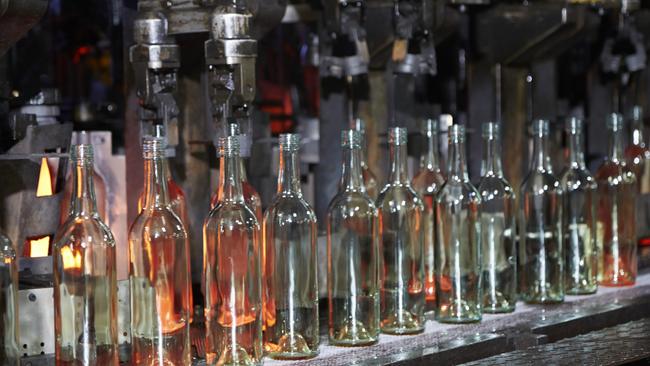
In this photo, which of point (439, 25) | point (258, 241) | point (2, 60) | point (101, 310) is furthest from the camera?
point (439, 25)

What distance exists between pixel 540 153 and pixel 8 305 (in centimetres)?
117

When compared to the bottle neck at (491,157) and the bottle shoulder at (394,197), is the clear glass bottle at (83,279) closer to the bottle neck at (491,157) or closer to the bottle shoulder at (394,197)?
the bottle shoulder at (394,197)

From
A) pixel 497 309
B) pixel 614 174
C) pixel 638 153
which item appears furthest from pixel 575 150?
pixel 638 153

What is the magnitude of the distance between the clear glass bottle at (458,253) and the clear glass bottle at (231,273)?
52cm

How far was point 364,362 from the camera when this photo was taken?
1993mm

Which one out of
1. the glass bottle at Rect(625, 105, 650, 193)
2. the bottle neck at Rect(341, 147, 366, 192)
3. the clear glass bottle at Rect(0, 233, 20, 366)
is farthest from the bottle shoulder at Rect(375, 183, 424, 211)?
the glass bottle at Rect(625, 105, 650, 193)

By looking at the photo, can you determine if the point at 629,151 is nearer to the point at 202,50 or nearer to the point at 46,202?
the point at 202,50

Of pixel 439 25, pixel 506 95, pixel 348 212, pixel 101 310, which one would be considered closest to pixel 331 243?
pixel 348 212

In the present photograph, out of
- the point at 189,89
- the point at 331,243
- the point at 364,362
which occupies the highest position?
the point at 189,89

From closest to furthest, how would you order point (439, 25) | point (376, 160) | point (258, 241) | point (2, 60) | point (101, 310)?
1. point (101, 310)
2. point (258, 241)
3. point (2, 60)
4. point (439, 25)
5. point (376, 160)

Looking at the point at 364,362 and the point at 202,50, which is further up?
the point at 202,50

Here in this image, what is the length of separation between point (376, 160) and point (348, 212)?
3.84 ft

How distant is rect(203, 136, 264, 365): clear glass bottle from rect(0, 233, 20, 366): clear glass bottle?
0.30 metres

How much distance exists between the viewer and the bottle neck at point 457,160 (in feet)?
7.54
